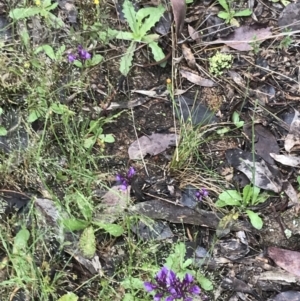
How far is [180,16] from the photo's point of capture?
2516 mm

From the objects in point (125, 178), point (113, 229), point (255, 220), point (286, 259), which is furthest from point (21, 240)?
point (286, 259)

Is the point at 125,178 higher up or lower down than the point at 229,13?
lower down

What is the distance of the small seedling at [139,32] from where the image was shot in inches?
97.1

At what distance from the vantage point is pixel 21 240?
2.12 meters

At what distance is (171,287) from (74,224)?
1.53 feet

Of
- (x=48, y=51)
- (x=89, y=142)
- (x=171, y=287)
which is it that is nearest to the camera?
(x=171, y=287)

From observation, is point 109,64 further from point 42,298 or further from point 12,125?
point 42,298

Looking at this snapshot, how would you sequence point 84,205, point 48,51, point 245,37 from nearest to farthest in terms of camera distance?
point 84,205, point 48,51, point 245,37

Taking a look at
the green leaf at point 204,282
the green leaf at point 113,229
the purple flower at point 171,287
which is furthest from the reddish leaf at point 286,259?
the green leaf at point 113,229

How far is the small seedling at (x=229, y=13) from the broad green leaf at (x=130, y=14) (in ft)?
1.24

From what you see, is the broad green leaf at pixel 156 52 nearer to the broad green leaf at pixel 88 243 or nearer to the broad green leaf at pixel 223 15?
the broad green leaf at pixel 223 15

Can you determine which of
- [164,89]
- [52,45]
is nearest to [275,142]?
[164,89]

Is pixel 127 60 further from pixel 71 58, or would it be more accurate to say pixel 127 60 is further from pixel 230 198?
pixel 230 198

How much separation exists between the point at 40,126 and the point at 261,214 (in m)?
0.92
